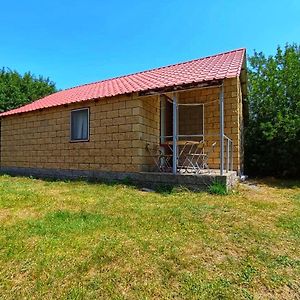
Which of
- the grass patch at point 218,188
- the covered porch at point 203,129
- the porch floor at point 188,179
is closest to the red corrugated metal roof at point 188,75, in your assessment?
the covered porch at point 203,129

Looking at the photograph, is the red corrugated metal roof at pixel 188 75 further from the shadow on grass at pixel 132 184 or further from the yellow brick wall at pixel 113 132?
the shadow on grass at pixel 132 184

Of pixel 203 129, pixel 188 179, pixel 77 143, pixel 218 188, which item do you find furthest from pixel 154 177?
pixel 77 143

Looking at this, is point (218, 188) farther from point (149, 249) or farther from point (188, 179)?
point (149, 249)

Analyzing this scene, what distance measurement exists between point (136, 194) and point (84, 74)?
20186 mm

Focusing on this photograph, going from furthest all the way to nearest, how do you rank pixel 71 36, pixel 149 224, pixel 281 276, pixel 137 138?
pixel 71 36, pixel 137 138, pixel 149 224, pixel 281 276

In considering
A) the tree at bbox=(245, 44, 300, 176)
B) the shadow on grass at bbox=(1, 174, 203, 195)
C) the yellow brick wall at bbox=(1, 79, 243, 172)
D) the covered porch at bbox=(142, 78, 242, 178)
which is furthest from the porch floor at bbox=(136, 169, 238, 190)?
the tree at bbox=(245, 44, 300, 176)

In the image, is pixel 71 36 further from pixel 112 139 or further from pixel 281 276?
pixel 281 276

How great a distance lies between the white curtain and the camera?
9602mm

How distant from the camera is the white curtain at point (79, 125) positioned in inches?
378

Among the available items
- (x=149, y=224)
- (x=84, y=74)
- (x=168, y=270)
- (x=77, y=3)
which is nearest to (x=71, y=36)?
(x=77, y=3)

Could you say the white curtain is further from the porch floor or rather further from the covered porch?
the porch floor

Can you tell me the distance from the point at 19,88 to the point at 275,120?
18.2m

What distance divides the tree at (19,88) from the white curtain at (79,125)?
39.9 feet

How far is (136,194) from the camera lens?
22.6 ft
